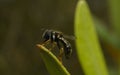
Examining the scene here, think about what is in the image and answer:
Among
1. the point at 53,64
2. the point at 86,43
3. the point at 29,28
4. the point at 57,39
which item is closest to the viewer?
the point at 53,64

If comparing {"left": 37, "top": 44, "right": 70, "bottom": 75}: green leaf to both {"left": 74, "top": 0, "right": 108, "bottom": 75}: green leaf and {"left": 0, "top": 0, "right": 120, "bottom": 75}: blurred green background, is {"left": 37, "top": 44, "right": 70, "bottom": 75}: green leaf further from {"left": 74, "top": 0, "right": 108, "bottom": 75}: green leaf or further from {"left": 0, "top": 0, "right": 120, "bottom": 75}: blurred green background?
{"left": 0, "top": 0, "right": 120, "bottom": 75}: blurred green background

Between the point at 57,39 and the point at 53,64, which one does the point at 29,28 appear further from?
the point at 53,64

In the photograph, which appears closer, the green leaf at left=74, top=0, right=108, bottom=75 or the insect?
→ the green leaf at left=74, top=0, right=108, bottom=75

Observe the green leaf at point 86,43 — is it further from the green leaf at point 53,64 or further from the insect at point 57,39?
the insect at point 57,39

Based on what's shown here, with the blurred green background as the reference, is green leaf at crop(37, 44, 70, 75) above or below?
below

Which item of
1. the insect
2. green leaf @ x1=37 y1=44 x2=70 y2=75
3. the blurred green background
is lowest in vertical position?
green leaf @ x1=37 y1=44 x2=70 y2=75

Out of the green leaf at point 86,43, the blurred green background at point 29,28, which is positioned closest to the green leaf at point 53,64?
the green leaf at point 86,43

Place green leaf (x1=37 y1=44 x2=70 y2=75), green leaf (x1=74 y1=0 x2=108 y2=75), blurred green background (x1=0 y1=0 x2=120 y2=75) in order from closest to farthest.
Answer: green leaf (x1=37 y1=44 x2=70 y2=75)
green leaf (x1=74 y1=0 x2=108 y2=75)
blurred green background (x1=0 y1=0 x2=120 y2=75)

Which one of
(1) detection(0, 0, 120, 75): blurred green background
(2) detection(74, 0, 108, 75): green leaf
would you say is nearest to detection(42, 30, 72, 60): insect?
(2) detection(74, 0, 108, 75): green leaf

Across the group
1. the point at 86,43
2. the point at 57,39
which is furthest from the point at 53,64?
the point at 57,39

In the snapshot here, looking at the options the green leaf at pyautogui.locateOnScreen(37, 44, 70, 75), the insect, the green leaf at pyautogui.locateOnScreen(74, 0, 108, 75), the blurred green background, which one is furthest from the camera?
the blurred green background
